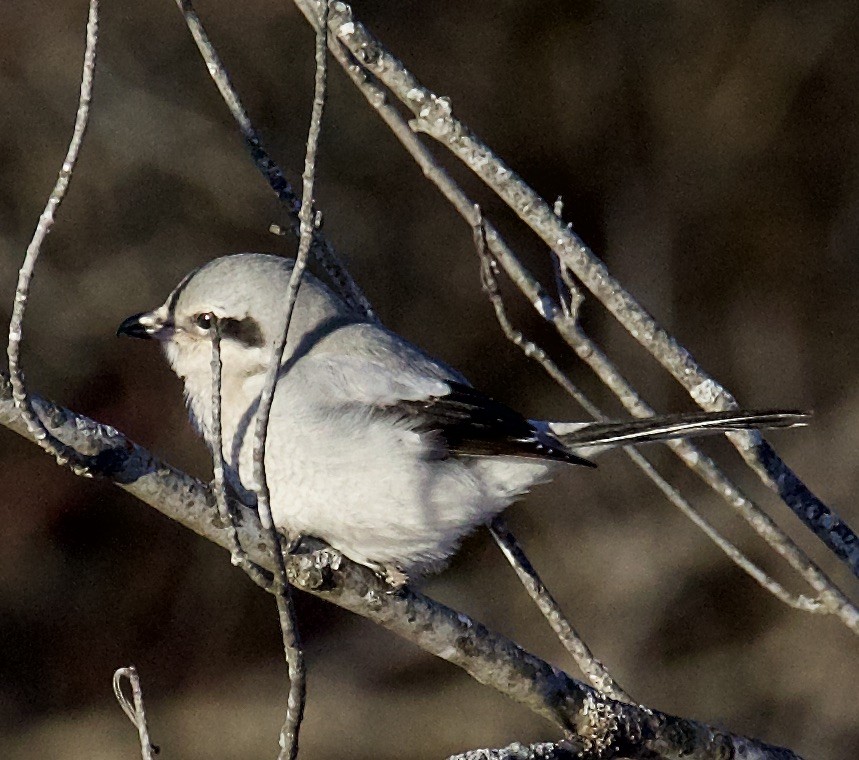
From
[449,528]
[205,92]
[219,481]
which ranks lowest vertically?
[219,481]

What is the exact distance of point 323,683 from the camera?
573 cm

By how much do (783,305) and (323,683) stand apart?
2930 mm

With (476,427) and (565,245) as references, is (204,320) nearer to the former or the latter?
(476,427)

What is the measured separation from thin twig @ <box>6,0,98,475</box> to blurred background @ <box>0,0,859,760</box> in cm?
362

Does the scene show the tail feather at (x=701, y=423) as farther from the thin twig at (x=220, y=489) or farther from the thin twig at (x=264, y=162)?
the thin twig at (x=220, y=489)

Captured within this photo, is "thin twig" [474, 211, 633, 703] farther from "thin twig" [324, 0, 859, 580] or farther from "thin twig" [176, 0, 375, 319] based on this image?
"thin twig" [176, 0, 375, 319]

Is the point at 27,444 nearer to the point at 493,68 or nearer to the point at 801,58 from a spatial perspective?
the point at 493,68

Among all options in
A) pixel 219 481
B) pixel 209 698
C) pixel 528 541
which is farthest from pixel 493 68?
pixel 219 481

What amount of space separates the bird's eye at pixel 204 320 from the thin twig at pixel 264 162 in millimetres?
282

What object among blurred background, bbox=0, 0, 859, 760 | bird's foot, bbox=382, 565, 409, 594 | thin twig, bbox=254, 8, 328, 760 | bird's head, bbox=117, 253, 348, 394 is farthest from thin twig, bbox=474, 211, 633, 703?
blurred background, bbox=0, 0, 859, 760

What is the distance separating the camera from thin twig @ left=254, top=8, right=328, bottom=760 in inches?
66.4

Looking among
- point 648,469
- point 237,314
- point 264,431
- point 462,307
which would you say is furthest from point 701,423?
point 462,307

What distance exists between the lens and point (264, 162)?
234 cm

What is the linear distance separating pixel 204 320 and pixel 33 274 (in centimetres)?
99
